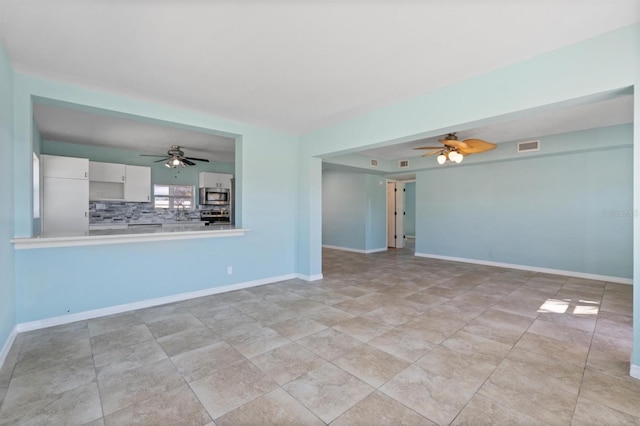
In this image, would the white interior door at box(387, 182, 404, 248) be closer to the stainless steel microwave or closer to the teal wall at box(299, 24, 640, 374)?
the stainless steel microwave

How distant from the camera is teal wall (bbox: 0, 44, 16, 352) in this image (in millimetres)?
2326

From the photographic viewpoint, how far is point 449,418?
1.66 metres

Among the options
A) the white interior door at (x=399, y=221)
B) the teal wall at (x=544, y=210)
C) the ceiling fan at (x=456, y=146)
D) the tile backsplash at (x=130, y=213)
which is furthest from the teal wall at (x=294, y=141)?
the white interior door at (x=399, y=221)

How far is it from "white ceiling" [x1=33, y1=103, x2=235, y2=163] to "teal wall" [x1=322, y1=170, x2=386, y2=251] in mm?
3463

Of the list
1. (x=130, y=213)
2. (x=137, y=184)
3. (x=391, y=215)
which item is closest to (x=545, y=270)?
(x=391, y=215)

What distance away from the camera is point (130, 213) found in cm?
662

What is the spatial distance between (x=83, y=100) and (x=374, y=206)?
22.3 ft

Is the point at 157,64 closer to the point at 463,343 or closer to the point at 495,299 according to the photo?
the point at 463,343

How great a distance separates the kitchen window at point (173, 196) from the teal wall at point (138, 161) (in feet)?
0.42

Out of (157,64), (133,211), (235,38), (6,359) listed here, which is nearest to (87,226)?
(133,211)

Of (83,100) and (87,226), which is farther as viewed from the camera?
(87,226)

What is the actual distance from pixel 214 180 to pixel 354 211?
398cm

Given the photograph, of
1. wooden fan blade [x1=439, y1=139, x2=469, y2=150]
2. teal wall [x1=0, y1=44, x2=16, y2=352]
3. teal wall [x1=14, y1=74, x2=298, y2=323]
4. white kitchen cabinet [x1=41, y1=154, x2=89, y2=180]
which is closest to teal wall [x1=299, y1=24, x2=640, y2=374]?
wooden fan blade [x1=439, y1=139, x2=469, y2=150]

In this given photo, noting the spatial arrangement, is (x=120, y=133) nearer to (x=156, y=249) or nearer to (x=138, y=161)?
(x=138, y=161)
